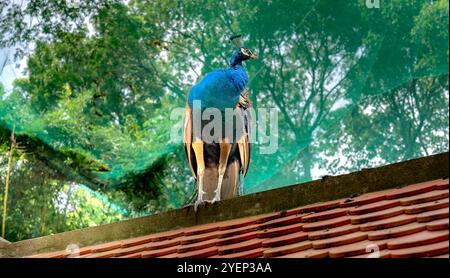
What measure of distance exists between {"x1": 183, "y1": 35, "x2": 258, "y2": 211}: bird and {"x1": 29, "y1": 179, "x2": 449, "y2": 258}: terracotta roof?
0.92 m

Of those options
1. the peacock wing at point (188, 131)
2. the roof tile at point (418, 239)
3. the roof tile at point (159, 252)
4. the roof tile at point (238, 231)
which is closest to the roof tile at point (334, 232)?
the roof tile at point (418, 239)

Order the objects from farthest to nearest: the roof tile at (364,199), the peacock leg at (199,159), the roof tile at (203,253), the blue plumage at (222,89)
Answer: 1. the peacock leg at (199,159)
2. the blue plumage at (222,89)
3. the roof tile at (203,253)
4. the roof tile at (364,199)

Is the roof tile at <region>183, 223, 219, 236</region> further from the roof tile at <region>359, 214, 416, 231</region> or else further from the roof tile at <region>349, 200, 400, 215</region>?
the roof tile at <region>359, 214, 416, 231</region>

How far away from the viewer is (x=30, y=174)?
8.70 meters

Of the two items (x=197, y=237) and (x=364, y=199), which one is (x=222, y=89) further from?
(x=364, y=199)

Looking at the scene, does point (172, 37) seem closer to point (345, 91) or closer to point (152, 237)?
point (345, 91)

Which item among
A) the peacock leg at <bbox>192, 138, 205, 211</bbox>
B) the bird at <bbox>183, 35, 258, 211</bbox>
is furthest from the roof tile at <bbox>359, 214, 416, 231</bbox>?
the peacock leg at <bbox>192, 138, 205, 211</bbox>

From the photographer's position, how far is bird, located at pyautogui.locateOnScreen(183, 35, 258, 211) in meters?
3.47

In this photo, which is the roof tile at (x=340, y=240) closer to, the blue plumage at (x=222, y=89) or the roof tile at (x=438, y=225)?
the roof tile at (x=438, y=225)

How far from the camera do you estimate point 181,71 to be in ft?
19.2

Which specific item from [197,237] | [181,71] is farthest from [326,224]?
[181,71]

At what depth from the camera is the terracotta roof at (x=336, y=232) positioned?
5.89 ft

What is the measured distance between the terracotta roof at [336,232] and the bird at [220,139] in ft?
3.00

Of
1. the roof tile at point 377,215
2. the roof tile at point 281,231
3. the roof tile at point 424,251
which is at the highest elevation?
the roof tile at point 281,231
